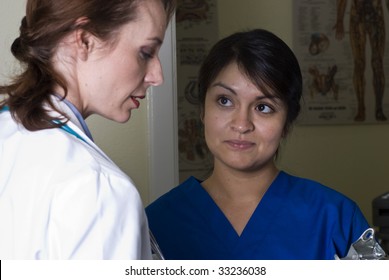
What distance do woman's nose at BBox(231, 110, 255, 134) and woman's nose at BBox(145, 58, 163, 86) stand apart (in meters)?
0.59

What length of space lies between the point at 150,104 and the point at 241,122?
0.44m

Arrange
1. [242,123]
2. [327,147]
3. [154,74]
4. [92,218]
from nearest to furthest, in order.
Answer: [92,218]
[154,74]
[242,123]
[327,147]

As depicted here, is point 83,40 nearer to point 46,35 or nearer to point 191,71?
point 46,35

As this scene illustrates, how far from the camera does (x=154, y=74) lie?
3.69 feet

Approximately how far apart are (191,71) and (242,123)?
→ 6.95 feet

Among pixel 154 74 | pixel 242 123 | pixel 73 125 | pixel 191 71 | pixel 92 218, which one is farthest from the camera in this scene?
pixel 191 71

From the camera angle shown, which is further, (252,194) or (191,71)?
(191,71)

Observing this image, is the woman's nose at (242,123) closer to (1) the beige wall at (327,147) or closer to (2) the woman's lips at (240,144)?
(2) the woman's lips at (240,144)

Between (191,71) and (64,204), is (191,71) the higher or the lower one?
the higher one

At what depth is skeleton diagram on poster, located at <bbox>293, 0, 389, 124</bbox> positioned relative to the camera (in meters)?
3.88

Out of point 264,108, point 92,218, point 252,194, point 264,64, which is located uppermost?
point 264,64

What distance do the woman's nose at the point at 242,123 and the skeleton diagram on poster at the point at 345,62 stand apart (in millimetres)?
2201

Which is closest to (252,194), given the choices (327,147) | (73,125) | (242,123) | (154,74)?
(242,123)

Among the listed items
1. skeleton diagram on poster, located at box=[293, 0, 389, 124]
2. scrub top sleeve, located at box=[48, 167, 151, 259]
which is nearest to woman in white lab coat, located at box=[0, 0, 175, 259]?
scrub top sleeve, located at box=[48, 167, 151, 259]
